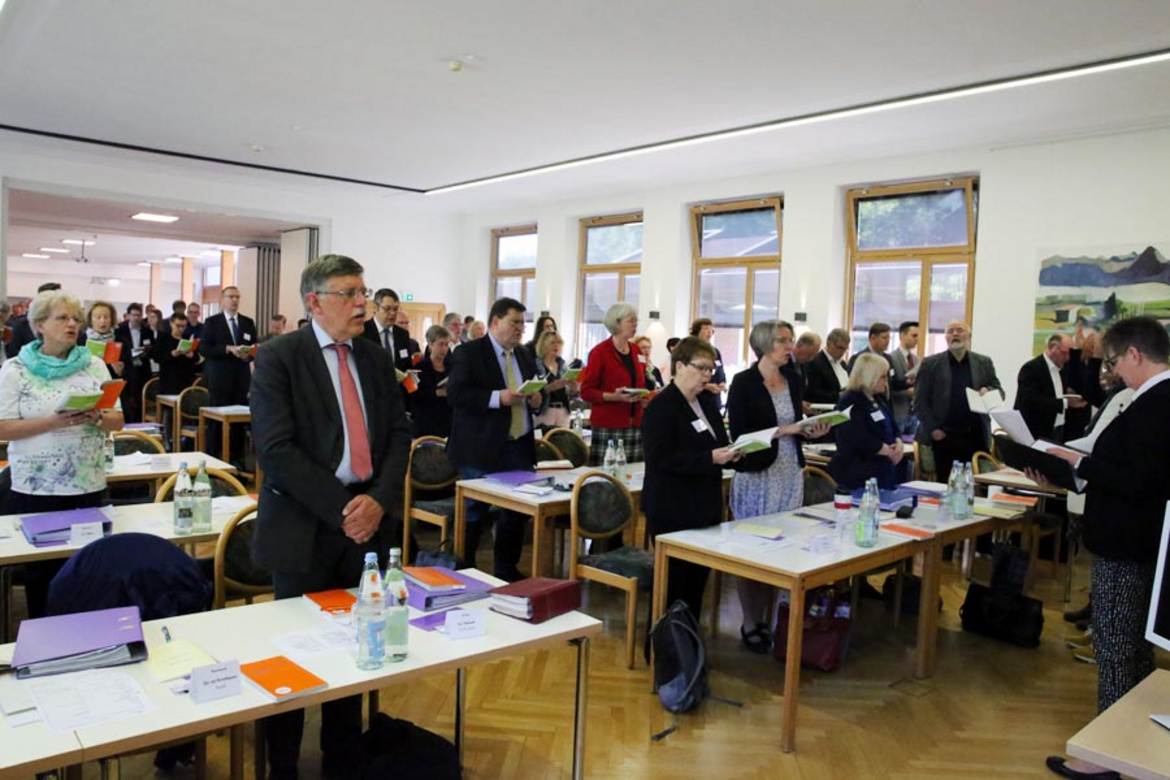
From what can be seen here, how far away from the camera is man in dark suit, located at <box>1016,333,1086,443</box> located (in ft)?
21.1

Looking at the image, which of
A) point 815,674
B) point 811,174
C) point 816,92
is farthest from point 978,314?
point 815,674

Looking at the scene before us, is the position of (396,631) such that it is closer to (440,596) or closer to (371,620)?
(371,620)

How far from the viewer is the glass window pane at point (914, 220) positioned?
345 inches

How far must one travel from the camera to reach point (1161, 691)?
82.9 inches

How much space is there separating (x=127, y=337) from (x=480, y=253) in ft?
18.6

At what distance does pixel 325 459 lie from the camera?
261 cm

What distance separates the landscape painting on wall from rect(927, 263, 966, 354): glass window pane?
0.95 m

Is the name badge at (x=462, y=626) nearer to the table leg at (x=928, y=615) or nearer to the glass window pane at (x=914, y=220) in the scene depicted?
the table leg at (x=928, y=615)

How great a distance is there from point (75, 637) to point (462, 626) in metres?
0.93

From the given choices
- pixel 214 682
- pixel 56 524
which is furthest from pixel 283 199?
pixel 214 682

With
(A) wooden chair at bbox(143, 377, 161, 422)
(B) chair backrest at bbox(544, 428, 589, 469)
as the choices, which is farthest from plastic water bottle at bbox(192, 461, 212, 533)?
(A) wooden chair at bbox(143, 377, 161, 422)

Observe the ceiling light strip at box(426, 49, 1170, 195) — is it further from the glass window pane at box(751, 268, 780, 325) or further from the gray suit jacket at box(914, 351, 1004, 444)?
the glass window pane at box(751, 268, 780, 325)

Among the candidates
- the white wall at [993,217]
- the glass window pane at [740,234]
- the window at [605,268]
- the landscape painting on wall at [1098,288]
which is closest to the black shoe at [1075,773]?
the landscape painting on wall at [1098,288]

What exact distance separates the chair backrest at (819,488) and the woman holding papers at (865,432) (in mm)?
52
